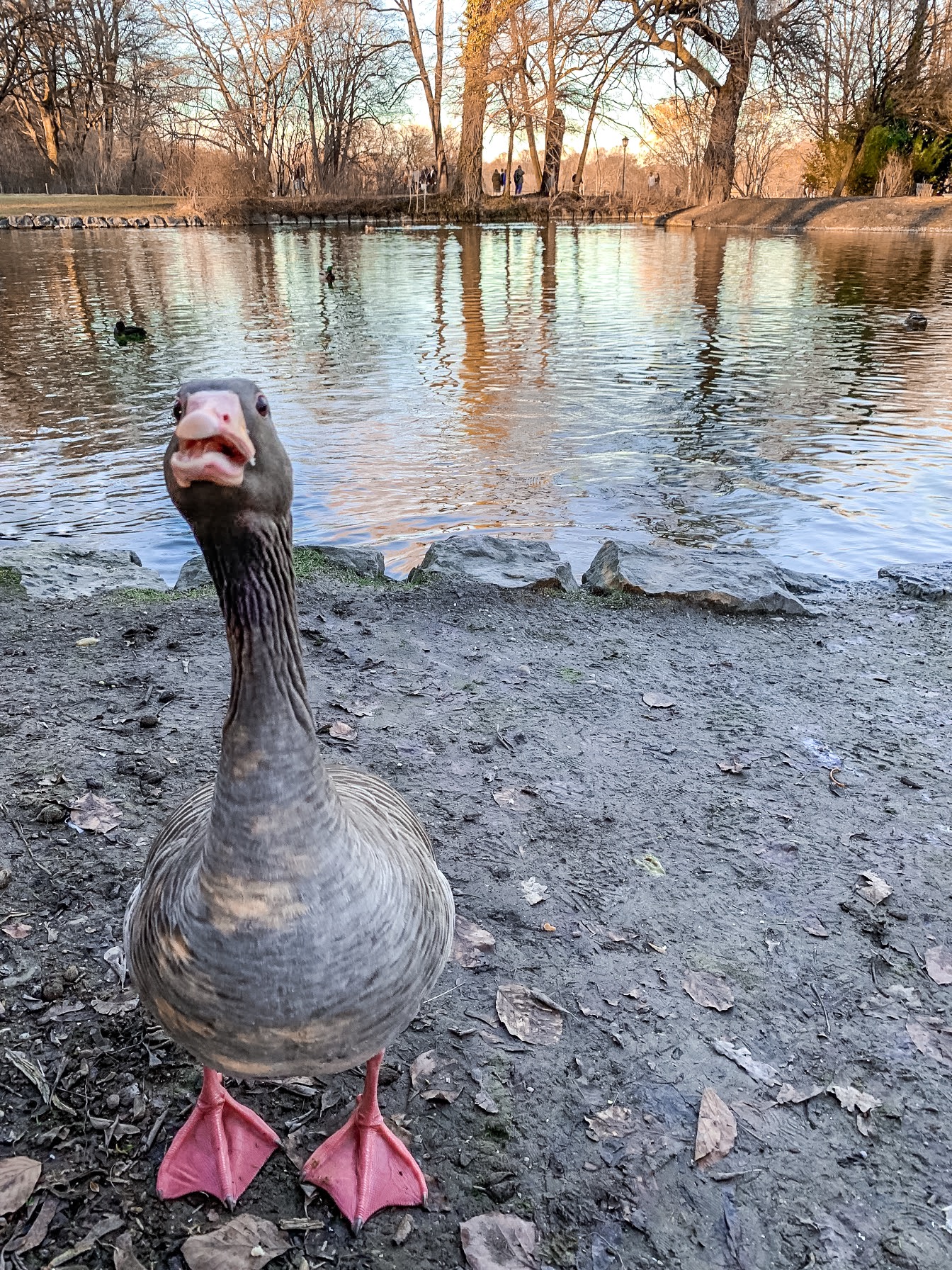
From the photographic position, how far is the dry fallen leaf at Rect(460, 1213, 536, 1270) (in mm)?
2201

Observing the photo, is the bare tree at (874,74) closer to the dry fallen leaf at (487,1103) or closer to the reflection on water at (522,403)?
the reflection on water at (522,403)

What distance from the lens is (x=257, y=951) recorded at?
1.88 metres

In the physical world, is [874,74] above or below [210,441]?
above

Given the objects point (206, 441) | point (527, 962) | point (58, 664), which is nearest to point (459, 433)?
point (58, 664)

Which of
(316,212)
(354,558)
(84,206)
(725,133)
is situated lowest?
(354,558)

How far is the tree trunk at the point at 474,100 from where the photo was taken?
46.4 m

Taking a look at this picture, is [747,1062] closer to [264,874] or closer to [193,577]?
[264,874]

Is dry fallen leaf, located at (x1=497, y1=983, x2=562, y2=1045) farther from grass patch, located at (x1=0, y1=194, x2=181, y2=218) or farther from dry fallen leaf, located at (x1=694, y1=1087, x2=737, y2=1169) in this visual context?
grass patch, located at (x1=0, y1=194, x2=181, y2=218)

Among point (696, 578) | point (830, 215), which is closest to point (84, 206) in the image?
point (830, 215)

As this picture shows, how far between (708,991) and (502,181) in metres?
72.1

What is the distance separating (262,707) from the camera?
6.55 ft

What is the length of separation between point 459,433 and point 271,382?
412 cm

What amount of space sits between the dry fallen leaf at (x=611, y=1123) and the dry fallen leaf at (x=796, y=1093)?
0.47 m

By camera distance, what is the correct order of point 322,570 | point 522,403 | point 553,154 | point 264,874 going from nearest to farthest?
point 264,874 < point 322,570 < point 522,403 < point 553,154
